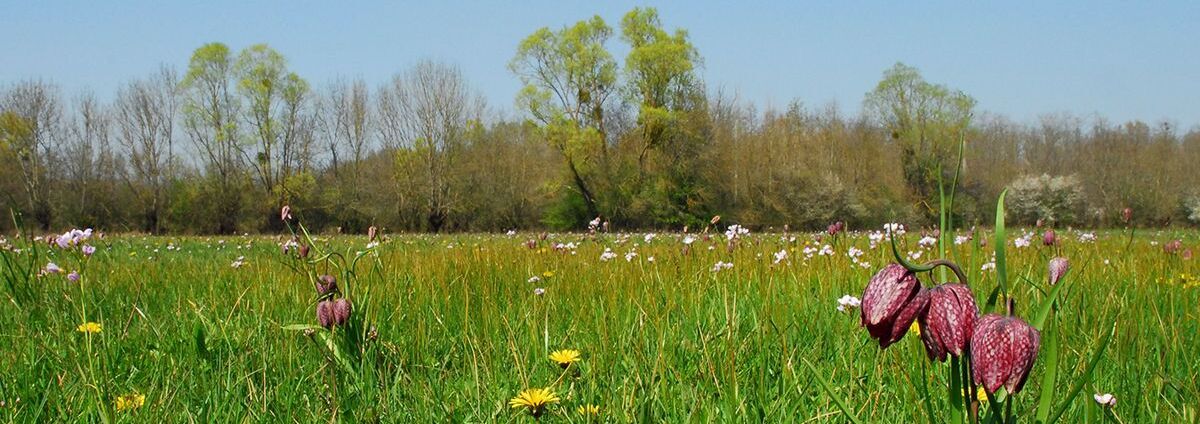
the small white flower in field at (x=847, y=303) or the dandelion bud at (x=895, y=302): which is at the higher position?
the dandelion bud at (x=895, y=302)

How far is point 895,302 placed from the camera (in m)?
0.87

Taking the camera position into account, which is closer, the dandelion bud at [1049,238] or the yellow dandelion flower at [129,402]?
the yellow dandelion flower at [129,402]

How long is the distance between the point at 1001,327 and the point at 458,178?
3313cm

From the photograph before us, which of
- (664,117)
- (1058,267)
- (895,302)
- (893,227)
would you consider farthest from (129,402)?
(664,117)

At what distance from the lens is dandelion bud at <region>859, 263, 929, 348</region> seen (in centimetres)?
87

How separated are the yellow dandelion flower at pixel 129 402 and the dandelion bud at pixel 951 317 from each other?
4.61ft

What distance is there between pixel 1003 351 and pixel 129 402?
1551 millimetres

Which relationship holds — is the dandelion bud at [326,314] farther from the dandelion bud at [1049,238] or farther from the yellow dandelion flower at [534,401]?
the dandelion bud at [1049,238]

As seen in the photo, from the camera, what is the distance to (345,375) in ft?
5.98

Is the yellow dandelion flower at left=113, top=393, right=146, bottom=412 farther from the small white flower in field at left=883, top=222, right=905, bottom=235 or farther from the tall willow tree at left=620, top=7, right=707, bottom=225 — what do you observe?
the tall willow tree at left=620, top=7, right=707, bottom=225

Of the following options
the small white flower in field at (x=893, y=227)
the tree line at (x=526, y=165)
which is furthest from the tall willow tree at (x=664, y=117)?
the small white flower in field at (x=893, y=227)

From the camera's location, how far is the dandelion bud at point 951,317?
82cm

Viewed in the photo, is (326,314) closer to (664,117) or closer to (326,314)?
(326,314)

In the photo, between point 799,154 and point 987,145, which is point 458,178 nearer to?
point 799,154
